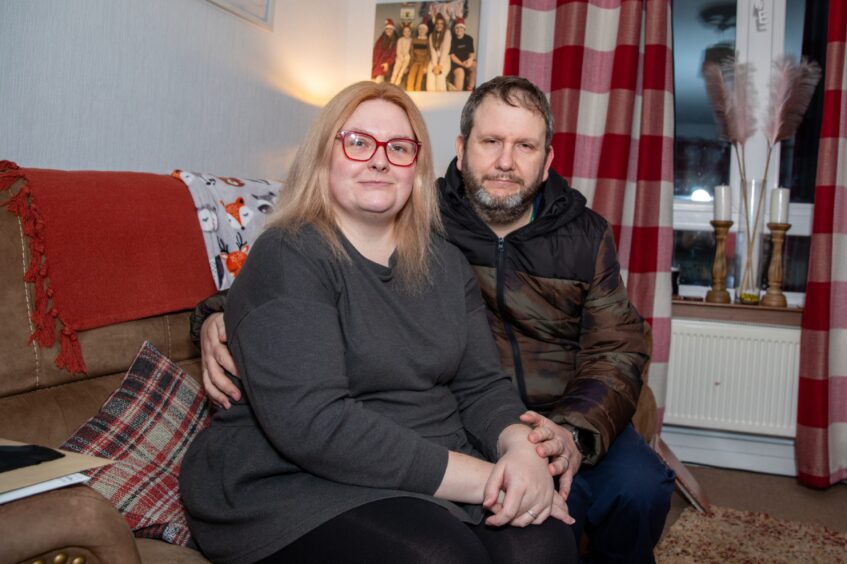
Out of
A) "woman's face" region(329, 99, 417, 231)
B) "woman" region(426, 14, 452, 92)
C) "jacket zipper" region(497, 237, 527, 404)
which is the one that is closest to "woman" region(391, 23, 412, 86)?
"woman" region(426, 14, 452, 92)

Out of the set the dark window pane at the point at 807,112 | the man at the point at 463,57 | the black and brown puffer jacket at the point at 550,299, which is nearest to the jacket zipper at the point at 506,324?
the black and brown puffer jacket at the point at 550,299

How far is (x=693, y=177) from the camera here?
336 cm

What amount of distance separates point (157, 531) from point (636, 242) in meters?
2.23

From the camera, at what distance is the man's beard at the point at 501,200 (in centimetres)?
177

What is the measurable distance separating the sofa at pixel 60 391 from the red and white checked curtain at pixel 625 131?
175 centimetres

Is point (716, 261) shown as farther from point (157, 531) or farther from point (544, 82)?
point (157, 531)

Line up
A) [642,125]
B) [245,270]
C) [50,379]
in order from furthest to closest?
[642,125] < [50,379] < [245,270]

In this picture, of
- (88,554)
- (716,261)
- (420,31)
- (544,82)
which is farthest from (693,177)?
(88,554)

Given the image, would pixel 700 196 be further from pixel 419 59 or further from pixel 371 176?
pixel 371 176

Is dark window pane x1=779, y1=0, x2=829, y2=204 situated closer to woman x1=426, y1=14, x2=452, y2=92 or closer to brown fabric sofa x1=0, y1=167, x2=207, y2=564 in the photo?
woman x1=426, y1=14, x2=452, y2=92

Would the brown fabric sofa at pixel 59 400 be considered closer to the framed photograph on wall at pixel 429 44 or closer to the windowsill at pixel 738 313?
the framed photograph on wall at pixel 429 44

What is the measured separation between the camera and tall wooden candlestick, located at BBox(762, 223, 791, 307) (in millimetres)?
2984

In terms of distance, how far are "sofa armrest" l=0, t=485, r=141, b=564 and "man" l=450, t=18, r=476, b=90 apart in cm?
262

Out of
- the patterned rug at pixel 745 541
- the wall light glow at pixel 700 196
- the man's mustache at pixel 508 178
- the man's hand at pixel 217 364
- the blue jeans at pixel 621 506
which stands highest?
the wall light glow at pixel 700 196
